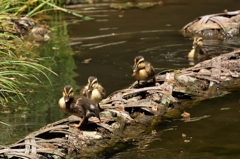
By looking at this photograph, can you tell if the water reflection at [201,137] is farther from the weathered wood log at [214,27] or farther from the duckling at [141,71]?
the weathered wood log at [214,27]

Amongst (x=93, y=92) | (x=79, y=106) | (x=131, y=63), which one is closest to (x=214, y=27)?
(x=131, y=63)

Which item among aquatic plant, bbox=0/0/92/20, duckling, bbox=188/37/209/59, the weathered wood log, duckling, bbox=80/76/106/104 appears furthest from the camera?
the weathered wood log

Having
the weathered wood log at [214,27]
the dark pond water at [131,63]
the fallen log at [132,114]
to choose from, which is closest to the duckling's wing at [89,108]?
the fallen log at [132,114]

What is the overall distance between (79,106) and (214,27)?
748cm

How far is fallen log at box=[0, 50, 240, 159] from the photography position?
22.2ft

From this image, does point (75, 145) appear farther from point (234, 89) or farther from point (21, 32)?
point (21, 32)

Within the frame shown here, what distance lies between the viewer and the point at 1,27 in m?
10.0

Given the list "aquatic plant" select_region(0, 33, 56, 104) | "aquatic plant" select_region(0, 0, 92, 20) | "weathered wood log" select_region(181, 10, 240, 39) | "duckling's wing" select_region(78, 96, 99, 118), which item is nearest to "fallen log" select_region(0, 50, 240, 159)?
"duckling's wing" select_region(78, 96, 99, 118)

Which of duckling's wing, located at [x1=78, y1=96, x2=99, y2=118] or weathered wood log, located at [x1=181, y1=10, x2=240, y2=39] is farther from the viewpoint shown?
weathered wood log, located at [x1=181, y1=10, x2=240, y2=39]

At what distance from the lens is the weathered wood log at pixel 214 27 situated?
1370 cm

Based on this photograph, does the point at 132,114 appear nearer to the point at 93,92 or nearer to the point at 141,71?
the point at 93,92

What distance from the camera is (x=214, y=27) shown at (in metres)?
13.9

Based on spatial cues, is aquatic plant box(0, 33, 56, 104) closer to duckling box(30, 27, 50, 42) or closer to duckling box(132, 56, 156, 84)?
duckling box(132, 56, 156, 84)

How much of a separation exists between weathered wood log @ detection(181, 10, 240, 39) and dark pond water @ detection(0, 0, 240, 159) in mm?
363
